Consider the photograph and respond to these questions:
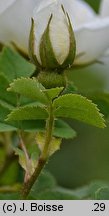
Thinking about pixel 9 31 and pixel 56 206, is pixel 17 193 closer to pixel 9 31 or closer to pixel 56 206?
pixel 56 206

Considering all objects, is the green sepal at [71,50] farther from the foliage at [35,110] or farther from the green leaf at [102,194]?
the green leaf at [102,194]

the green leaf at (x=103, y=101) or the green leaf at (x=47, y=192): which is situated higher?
the green leaf at (x=103, y=101)

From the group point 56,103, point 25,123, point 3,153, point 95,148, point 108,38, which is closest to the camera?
point 56,103

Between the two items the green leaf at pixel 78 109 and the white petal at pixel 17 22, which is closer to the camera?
the green leaf at pixel 78 109

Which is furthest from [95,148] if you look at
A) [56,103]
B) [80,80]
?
[56,103]

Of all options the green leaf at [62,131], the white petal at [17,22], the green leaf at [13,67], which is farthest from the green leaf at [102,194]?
the white petal at [17,22]

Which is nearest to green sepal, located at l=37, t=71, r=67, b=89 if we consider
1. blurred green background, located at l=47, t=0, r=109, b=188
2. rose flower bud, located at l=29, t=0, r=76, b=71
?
rose flower bud, located at l=29, t=0, r=76, b=71

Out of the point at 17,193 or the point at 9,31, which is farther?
the point at 9,31

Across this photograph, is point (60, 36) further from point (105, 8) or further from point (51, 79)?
point (105, 8)
